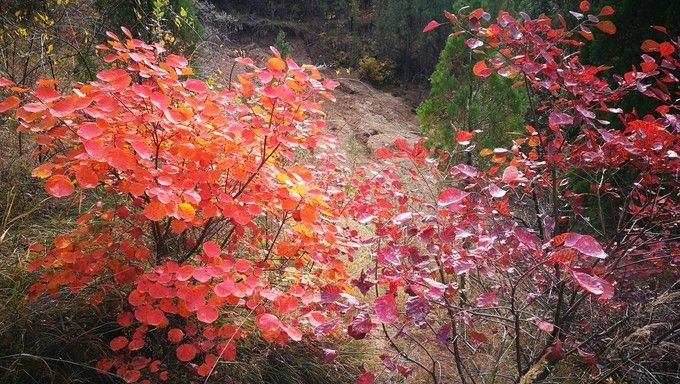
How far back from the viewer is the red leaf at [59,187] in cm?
118

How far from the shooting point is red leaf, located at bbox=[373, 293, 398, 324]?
111 cm

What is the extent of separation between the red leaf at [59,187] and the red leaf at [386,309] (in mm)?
889

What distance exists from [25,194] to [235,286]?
1.88 m

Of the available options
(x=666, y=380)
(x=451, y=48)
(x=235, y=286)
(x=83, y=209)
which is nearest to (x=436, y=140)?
(x=451, y=48)

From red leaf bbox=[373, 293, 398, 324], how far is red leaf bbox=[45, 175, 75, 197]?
889 mm

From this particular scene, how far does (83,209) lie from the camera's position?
2.52 m

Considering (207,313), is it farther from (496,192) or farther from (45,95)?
(496,192)

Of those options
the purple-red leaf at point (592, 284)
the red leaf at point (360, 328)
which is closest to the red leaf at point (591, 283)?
the purple-red leaf at point (592, 284)

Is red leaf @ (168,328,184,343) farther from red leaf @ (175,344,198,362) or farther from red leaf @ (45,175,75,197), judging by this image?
red leaf @ (45,175,75,197)

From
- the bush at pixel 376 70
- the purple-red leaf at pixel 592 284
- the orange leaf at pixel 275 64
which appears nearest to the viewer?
the purple-red leaf at pixel 592 284

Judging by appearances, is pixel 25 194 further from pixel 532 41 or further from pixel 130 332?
pixel 532 41

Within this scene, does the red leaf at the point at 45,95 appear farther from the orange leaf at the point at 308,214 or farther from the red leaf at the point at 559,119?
the red leaf at the point at 559,119

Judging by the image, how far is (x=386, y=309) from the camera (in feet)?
3.71

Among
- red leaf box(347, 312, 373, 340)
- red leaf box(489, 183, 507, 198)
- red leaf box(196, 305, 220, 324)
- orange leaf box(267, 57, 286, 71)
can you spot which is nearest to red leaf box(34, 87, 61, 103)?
orange leaf box(267, 57, 286, 71)
